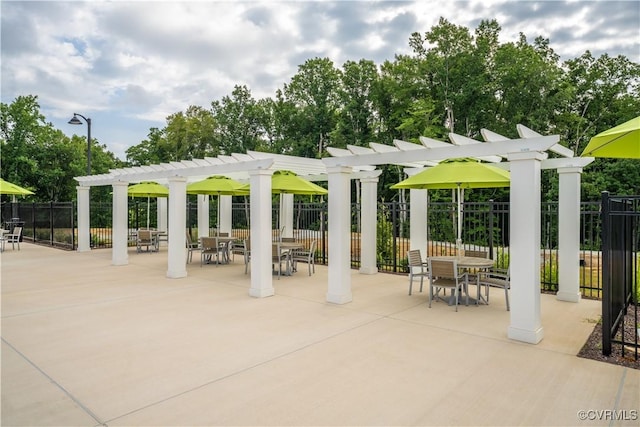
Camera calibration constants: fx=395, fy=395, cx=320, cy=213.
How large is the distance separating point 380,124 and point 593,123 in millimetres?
12803

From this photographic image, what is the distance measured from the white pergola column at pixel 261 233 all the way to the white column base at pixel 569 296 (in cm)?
556

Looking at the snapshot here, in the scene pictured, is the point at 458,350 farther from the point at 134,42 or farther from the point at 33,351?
the point at 134,42

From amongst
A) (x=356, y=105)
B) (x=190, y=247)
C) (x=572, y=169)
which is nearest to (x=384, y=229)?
(x=572, y=169)

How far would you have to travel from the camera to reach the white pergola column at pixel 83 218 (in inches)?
616

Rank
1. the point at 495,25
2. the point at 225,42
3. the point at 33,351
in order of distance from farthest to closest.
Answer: the point at 495,25 → the point at 225,42 → the point at 33,351

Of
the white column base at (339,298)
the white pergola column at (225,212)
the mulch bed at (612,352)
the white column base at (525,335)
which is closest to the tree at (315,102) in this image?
the white pergola column at (225,212)

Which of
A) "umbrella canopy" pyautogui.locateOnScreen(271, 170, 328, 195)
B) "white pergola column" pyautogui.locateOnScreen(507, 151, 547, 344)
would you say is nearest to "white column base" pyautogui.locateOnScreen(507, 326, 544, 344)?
"white pergola column" pyautogui.locateOnScreen(507, 151, 547, 344)

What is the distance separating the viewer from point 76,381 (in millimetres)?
3920

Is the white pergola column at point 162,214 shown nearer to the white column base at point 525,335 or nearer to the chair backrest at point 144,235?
the chair backrest at point 144,235

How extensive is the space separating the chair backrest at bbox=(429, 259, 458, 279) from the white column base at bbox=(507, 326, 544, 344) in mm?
1540

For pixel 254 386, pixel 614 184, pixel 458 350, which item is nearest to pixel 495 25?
pixel 614 184

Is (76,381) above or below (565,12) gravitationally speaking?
below

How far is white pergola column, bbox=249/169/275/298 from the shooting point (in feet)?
25.7

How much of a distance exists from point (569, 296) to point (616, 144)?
4.58 meters
